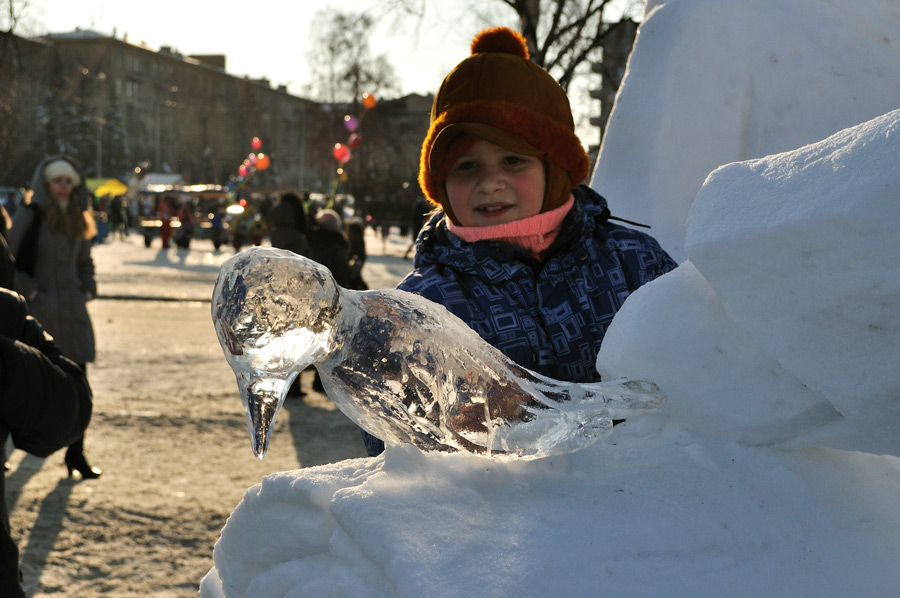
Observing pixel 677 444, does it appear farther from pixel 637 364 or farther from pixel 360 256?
pixel 360 256

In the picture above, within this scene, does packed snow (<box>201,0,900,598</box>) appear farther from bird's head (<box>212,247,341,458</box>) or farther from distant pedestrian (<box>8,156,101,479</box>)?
distant pedestrian (<box>8,156,101,479</box>)

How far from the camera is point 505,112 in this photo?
5.96ft

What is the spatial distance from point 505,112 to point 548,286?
1.28 ft

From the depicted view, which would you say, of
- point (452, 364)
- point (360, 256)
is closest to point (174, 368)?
point (360, 256)

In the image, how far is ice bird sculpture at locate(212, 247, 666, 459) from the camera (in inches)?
32.8

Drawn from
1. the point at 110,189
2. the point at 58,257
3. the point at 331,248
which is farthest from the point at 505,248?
the point at 110,189

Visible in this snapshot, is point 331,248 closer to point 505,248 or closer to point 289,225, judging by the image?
point 289,225

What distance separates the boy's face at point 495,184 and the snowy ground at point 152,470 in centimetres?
270

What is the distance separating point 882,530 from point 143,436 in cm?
579

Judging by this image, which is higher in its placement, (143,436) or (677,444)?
(677,444)

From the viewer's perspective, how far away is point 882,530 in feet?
3.25

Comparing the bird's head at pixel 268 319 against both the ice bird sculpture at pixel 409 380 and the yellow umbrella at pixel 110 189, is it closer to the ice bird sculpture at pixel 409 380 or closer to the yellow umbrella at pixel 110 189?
the ice bird sculpture at pixel 409 380

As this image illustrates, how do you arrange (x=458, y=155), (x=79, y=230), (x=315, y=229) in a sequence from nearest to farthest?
(x=458, y=155) → (x=79, y=230) → (x=315, y=229)

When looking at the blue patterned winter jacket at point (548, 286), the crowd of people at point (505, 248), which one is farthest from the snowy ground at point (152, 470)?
the blue patterned winter jacket at point (548, 286)
